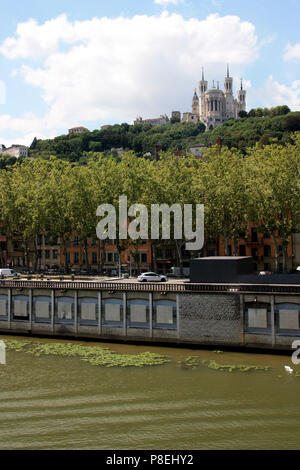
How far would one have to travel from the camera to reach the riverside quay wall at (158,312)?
38.2 metres

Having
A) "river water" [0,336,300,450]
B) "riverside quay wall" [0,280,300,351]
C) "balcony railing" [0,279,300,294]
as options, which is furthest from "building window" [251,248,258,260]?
"river water" [0,336,300,450]

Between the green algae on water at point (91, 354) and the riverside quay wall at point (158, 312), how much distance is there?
2.91 m

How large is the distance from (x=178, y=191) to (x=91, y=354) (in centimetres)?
3256

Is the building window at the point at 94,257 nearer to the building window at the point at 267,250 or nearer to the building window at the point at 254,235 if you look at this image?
the building window at the point at 254,235

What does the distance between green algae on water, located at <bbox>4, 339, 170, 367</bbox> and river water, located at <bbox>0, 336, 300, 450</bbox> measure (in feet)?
3.12

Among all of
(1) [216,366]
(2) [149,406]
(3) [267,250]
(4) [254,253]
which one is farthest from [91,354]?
(3) [267,250]

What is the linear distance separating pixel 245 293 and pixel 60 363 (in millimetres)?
15734

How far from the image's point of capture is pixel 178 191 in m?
66.3

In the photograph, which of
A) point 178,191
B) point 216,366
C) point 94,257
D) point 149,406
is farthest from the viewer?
point 94,257

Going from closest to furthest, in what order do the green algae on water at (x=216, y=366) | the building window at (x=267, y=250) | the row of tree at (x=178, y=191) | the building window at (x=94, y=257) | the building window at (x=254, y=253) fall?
the green algae on water at (x=216, y=366) < the row of tree at (x=178, y=191) < the building window at (x=267, y=250) < the building window at (x=254, y=253) < the building window at (x=94, y=257)

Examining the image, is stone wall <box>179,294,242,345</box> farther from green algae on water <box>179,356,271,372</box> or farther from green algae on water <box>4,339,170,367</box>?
green algae on water <box>4,339,170,367</box>

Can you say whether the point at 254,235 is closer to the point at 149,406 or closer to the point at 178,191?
the point at 178,191

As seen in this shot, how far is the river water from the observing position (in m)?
23.6

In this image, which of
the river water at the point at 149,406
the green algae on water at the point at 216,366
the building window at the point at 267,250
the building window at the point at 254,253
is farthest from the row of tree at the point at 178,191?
the green algae on water at the point at 216,366
